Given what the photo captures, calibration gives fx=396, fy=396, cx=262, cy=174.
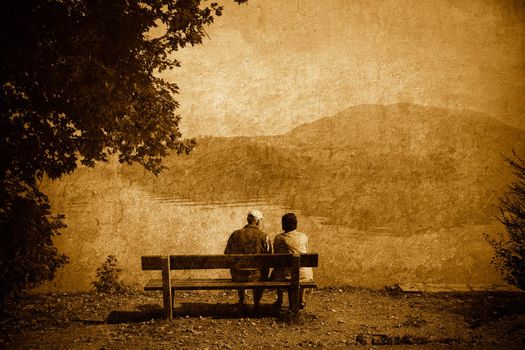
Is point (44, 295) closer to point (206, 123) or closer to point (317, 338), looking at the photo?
point (206, 123)

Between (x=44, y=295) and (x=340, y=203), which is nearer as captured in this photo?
(x=44, y=295)

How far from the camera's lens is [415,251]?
702 cm

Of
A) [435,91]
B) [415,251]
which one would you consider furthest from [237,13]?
[415,251]

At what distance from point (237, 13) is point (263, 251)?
4331mm

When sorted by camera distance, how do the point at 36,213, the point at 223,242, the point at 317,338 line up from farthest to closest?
the point at 223,242 → the point at 36,213 → the point at 317,338

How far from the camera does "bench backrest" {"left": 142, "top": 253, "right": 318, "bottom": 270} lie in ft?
15.9

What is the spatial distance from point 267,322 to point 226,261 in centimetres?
92

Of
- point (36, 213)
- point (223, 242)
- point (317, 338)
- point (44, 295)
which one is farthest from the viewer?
point (223, 242)

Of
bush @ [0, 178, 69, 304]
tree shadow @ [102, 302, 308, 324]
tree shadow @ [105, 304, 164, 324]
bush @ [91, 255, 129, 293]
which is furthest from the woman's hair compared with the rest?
bush @ [91, 255, 129, 293]

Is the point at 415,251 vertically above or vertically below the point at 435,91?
below

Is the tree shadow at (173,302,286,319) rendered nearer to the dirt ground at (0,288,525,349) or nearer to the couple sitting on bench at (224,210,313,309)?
the dirt ground at (0,288,525,349)

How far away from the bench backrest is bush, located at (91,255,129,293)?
89.3 inches

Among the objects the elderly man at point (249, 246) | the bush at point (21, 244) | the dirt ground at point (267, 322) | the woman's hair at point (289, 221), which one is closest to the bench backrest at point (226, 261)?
the elderly man at point (249, 246)

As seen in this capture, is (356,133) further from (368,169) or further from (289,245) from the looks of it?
(289,245)
